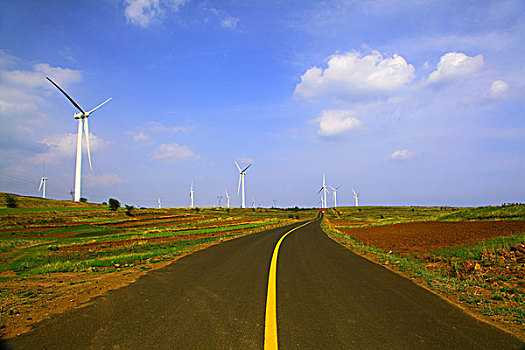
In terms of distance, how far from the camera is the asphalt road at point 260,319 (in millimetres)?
4273

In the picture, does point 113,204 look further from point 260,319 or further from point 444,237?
point 260,319

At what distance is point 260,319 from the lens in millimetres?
5195

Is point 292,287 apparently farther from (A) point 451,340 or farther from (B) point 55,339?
(B) point 55,339

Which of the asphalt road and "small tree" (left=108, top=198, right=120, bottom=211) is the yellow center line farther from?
"small tree" (left=108, top=198, right=120, bottom=211)

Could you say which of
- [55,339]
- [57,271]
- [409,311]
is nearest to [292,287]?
[409,311]

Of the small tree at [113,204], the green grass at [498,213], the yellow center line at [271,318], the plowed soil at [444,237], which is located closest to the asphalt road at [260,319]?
the yellow center line at [271,318]

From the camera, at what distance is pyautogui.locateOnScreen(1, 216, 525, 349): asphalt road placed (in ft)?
14.0

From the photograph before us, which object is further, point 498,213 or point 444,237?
point 498,213

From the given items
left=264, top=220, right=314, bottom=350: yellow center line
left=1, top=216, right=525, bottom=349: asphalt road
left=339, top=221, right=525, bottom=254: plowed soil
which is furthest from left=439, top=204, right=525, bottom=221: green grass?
left=264, top=220, right=314, bottom=350: yellow center line

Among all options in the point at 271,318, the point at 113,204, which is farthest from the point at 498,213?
the point at 113,204

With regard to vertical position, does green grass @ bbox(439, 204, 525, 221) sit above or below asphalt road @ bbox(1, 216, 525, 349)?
above

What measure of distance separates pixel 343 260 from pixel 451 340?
8042 mm

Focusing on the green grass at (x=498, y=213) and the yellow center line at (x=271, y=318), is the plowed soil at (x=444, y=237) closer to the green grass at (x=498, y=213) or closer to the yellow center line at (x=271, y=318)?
the green grass at (x=498, y=213)

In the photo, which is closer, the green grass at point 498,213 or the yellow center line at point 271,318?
the yellow center line at point 271,318
